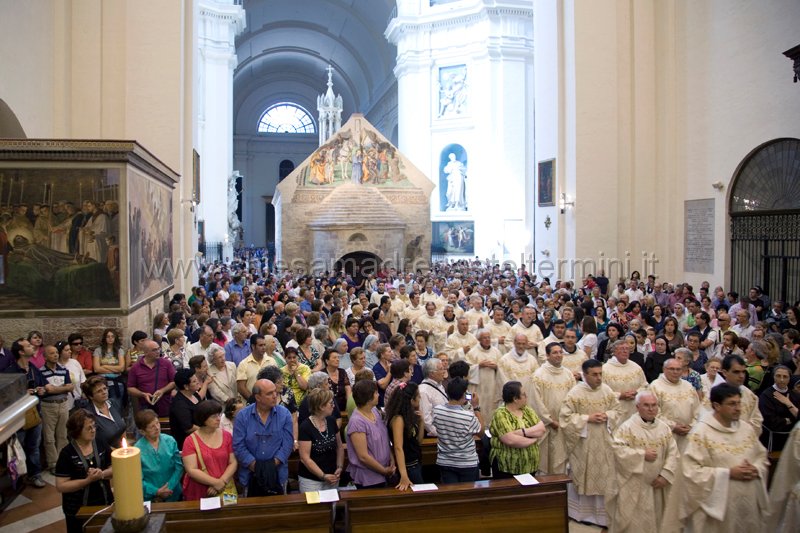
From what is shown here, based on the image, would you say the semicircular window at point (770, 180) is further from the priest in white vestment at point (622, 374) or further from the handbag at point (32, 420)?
the handbag at point (32, 420)

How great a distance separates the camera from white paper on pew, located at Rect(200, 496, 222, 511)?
4527 mm

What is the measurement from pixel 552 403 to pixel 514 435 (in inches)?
66.0

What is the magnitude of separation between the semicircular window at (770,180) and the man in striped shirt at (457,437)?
40.6 feet

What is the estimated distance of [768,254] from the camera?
1570 centimetres

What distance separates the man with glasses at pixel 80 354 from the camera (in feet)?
26.6

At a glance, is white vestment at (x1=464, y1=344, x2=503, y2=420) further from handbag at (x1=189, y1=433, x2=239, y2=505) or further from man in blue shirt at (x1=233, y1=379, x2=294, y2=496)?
handbag at (x1=189, y1=433, x2=239, y2=505)

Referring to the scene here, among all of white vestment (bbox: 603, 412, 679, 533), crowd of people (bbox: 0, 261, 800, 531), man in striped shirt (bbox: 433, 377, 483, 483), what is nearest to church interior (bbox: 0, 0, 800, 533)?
white vestment (bbox: 603, 412, 679, 533)

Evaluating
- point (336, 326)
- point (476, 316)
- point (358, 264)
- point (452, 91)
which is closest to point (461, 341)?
point (336, 326)

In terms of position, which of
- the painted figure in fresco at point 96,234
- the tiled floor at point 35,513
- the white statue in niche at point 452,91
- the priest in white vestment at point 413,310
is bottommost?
the tiled floor at point 35,513

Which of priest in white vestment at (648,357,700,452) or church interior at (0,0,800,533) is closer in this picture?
priest in white vestment at (648,357,700,452)

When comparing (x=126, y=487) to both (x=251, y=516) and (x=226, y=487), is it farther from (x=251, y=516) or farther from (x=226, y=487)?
(x=226, y=487)

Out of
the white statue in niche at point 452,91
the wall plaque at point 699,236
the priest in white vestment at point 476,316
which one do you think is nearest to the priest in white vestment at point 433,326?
the priest in white vestment at point 476,316

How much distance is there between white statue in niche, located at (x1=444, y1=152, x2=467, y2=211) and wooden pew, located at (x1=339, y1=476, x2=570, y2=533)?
28969 mm

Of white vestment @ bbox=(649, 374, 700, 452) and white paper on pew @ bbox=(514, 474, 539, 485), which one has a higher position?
white vestment @ bbox=(649, 374, 700, 452)
